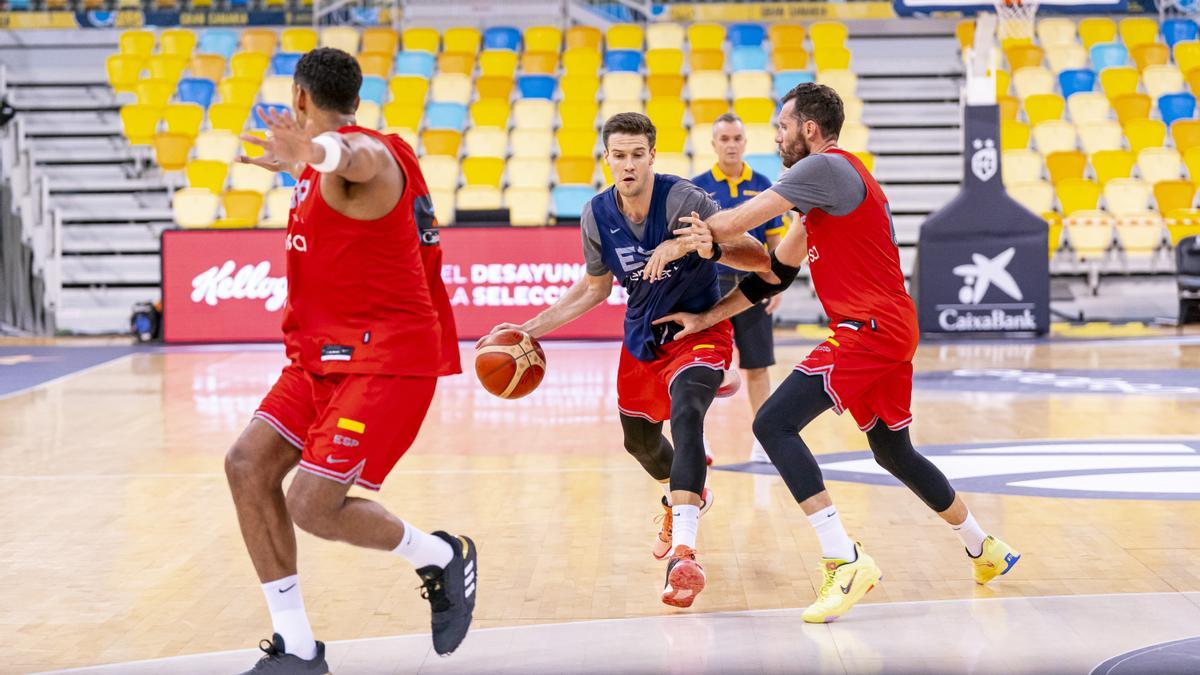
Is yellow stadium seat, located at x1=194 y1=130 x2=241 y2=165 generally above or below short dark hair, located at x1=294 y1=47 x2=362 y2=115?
below

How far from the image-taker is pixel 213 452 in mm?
8125

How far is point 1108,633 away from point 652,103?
13561 mm

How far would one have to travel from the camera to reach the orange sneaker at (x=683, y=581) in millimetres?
4562

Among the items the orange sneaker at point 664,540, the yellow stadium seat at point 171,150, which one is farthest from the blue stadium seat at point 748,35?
the orange sneaker at point 664,540

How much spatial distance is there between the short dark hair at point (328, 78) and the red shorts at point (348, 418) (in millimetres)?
772

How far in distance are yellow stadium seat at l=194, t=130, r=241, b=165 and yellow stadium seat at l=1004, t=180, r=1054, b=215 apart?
960 cm

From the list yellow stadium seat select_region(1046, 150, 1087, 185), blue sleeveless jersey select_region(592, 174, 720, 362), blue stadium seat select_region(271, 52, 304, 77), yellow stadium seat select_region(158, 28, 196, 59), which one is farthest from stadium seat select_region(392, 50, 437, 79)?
blue sleeveless jersey select_region(592, 174, 720, 362)

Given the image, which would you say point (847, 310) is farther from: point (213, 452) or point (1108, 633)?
point (213, 452)

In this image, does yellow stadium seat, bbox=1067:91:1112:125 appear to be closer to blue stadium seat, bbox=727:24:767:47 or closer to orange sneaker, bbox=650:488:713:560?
blue stadium seat, bbox=727:24:767:47

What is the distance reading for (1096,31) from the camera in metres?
19.5

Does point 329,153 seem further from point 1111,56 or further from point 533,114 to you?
point 1111,56

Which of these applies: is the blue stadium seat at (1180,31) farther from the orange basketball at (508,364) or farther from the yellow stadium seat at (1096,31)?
the orange basketball at (508,364)

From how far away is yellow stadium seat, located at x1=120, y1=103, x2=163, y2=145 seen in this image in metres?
17.5

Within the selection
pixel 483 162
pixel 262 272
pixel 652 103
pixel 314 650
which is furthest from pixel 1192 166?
pixel 314 650
